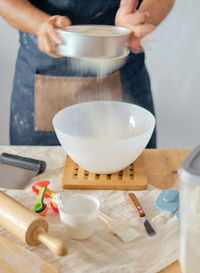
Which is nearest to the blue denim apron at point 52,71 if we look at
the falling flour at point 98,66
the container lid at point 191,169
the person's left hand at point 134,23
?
the falling flour at point 98,66

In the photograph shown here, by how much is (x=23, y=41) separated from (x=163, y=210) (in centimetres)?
88

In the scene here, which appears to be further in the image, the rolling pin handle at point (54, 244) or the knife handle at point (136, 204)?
the knife handle at point (136, 204)

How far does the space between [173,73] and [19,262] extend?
173 cm

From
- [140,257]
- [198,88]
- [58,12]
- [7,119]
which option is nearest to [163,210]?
[140,257]

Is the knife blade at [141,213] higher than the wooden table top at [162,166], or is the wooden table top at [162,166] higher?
the knife blade at [141,213]

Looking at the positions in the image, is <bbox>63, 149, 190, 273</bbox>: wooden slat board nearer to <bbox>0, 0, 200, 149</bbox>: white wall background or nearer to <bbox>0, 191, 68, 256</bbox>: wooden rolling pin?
<bbox>0, 191, 68, 256</bbox>: wooden rolling pin

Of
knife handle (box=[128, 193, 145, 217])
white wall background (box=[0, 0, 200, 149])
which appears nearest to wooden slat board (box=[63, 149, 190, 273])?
knife handle (box=[128, 193, 145, 217])

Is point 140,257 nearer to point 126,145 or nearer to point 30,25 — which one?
point 126,145

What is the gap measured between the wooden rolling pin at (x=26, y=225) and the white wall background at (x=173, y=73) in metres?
1.58

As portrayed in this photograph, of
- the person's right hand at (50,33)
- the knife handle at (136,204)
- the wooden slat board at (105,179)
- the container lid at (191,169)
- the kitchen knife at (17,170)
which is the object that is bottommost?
the kitchen knife at (17,170)

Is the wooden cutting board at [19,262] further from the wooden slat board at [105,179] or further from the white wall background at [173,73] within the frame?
the white wall background at [173,73]

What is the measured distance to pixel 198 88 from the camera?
97.7 inches

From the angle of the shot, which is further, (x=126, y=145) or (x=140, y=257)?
(x=126, y=145)

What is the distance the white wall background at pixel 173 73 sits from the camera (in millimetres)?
2332
